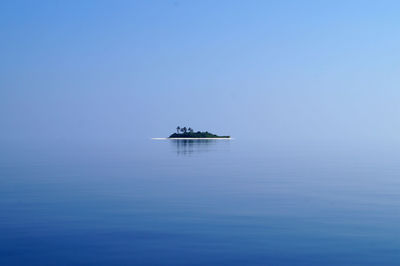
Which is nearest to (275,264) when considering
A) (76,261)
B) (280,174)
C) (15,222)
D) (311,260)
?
(311,260)

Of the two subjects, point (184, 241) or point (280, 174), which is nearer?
point (184, 241)

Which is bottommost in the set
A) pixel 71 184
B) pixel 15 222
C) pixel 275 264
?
pixel 275 264

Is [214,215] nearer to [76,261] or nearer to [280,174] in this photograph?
[76,261]

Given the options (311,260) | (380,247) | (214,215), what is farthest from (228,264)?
(214,215)

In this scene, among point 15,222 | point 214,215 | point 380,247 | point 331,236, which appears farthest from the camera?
point 214,215

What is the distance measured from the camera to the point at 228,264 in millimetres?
16422

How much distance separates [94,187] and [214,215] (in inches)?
648

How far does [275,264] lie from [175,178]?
3013cm

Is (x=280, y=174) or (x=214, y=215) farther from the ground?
(x=280, y=174)

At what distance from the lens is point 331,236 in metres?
20.5

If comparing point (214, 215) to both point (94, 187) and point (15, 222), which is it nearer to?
point (15, 222)

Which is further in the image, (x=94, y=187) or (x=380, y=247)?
(x=94, y=187)

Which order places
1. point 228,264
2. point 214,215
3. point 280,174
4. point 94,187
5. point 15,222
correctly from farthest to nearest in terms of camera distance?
point 280,174 < point 94,187 < point 214,215 < point 15,222 < point 228,264

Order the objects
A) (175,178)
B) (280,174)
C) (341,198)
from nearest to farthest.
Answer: (341,198), (175,178), (280,174)
